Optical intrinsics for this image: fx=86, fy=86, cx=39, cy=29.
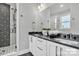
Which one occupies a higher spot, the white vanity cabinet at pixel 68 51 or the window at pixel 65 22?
Answer: the window at pixel 65 22

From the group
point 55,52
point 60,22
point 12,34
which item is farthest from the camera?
point 12,34

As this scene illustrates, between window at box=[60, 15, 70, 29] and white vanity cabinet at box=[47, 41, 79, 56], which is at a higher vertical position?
window at box=[60, 15, 70, 29]

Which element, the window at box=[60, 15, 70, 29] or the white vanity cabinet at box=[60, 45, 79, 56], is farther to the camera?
the window at box=[60, 15, 70, 29]

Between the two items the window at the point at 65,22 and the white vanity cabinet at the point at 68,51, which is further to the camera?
the window at the point at 65,22

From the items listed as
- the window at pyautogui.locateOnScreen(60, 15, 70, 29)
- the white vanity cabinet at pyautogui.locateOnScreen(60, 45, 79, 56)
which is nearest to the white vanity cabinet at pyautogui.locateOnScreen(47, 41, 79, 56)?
the white vanity cabinet at pyautogui.locateOnScreen(60, 45, 79, 56)

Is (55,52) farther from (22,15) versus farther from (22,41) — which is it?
(22,15)

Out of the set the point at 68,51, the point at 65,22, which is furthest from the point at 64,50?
the point at 65,22

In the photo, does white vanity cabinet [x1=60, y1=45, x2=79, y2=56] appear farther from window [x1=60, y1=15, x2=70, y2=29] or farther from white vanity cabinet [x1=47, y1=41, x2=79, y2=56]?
window [x1=60, y1=15, x2=70, y2=29]

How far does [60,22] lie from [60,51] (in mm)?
1251

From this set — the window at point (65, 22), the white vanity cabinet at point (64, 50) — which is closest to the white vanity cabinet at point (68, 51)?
the white vanity cabinet at point (64, 50)

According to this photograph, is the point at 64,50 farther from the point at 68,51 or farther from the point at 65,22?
the point at 65,22

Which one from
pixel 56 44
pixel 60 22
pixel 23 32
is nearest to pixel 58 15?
pixel 60 22

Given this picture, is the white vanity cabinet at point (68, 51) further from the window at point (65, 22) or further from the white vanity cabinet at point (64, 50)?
the window at point (65, 22)

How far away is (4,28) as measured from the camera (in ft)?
13.6
